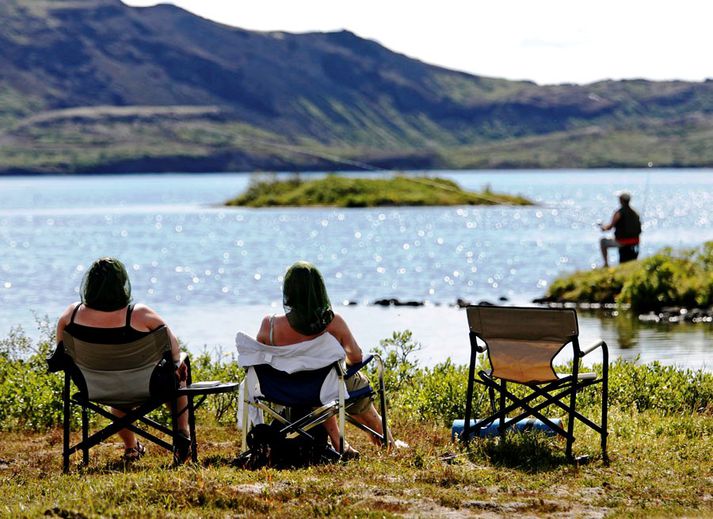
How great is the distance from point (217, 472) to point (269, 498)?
762mm

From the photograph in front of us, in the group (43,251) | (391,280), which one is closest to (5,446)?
(391,280)

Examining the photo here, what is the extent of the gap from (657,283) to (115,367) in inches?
732

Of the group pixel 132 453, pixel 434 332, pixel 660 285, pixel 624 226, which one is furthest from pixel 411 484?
pixel 624 226

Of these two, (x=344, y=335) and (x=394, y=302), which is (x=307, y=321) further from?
(x=394, y=302)

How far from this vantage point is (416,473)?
793cm

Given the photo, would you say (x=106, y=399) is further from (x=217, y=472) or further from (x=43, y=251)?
(x=43, y=251)

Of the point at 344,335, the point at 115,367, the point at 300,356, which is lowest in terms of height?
the point at 115,367

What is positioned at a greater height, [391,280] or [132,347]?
[132,347]

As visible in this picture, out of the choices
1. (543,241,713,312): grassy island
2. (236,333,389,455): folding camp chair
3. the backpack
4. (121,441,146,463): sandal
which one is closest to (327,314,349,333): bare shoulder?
(236,333,389,455): folding camp chair

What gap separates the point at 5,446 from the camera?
34.0ft

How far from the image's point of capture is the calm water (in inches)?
994

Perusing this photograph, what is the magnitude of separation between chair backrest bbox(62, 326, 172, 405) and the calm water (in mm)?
9098

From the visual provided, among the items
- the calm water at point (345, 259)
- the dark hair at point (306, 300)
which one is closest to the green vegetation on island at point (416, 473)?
the dark hair at point (306, 300)

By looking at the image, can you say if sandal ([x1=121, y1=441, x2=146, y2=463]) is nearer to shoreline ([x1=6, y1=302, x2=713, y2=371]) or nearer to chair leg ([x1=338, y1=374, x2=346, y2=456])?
chair leg ([x1=338, y1=374, x2=346, y2=456])
